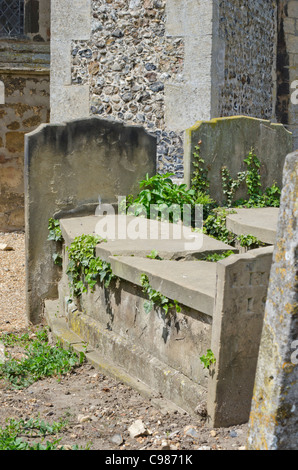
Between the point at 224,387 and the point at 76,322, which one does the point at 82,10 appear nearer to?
the point at 76,322

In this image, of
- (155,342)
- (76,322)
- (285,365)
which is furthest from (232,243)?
(285,365)

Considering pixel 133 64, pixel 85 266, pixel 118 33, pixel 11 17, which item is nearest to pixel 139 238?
pixel 85 266

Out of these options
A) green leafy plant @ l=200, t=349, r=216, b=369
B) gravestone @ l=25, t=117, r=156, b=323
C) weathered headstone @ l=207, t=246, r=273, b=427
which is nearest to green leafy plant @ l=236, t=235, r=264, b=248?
gravestone @ l=25, t=117, r=156, b=323

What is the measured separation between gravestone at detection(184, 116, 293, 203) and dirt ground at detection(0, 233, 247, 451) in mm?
3144

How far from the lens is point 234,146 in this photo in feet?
25.1

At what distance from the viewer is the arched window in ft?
38.7

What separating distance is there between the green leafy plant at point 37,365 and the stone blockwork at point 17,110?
661cm

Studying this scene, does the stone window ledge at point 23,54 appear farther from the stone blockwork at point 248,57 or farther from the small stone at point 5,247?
the stone blockwork at point 248,57

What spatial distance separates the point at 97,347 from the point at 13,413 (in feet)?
3.73

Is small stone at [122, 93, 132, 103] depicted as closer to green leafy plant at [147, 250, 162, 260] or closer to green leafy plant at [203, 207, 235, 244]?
green leafy plant at [203, 207, 235, 244]

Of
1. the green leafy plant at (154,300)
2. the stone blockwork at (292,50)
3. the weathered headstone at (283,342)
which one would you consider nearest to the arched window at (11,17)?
the stone blockwork at (292,50)

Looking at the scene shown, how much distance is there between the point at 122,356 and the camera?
4.89m

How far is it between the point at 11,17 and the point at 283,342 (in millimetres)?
10634

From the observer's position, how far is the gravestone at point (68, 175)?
660cm
